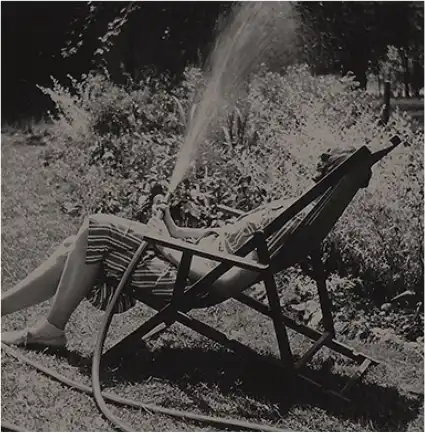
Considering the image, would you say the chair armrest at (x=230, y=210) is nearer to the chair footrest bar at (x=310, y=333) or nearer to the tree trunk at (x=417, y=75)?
the chair footrest bar at (x=310, y=333)

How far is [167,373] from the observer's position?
252 cm

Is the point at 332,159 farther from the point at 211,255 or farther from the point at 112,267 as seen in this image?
the point at 112,267

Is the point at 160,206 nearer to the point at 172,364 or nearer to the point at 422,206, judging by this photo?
the point at 172,364

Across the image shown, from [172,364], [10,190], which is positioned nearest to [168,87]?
[10,190]

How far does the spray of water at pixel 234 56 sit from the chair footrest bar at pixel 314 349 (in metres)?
0.87

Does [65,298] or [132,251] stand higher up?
[132,251]

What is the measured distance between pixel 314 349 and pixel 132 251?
2.54 feet

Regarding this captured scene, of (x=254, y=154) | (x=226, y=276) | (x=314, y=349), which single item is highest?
(x=254, y=154)

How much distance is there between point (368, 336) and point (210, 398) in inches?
26.6

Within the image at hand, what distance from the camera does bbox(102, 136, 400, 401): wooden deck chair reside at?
7.21ft

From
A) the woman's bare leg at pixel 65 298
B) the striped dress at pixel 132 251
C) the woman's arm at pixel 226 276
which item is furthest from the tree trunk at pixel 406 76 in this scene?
the woman's bare leg at pixel 65 298

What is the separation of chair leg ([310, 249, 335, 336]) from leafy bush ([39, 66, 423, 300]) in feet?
0.80

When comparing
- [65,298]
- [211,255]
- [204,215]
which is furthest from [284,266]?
[65,298]

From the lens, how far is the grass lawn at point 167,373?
235 cm
